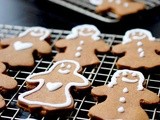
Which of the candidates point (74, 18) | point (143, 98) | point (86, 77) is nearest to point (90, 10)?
point (74, 18)

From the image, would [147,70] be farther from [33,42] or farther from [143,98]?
[33,42]

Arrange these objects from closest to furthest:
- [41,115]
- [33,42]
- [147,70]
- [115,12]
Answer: [41,115] < [147,70] < [33,42] < [115,12]

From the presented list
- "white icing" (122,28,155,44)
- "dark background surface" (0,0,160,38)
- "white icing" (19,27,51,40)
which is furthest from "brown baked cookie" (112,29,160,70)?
"white icing" (19,27,51,40)

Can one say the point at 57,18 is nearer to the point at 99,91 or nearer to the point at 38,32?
the point at 38,32

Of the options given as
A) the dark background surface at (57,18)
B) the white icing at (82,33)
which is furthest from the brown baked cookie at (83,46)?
the dark background surface at (57,18)

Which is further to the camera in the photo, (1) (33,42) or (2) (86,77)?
(1) (33,42)

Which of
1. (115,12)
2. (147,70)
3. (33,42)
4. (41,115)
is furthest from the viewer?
(115,12)
